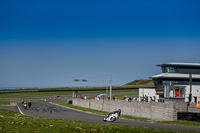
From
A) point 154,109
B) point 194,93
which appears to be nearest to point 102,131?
point 154,109

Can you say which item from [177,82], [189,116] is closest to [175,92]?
[177,82]

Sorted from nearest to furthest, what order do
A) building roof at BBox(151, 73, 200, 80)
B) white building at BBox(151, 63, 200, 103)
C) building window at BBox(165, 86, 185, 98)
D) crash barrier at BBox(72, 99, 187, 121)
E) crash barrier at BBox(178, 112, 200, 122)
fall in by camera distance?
1. crash barrier at BBox(178, 112, 200, 122)
2. crash barrier at BBox(72, 99, 187, 121)
3. building window at BBox(165, 86, 185, 98)
4. white building at BBox(151, 63, 200, 103)
5. building roof at BBox(151, 73, 200, 80)

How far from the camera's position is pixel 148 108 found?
40.7 meters

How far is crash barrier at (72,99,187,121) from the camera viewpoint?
110 feet

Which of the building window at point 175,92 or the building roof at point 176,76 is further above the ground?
the building roof at point 176,76

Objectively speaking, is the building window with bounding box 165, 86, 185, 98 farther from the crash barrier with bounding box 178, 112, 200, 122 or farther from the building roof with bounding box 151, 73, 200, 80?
the crash barrier with bounding box 178, 112, 200, 122

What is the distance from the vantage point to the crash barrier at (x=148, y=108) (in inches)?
1323

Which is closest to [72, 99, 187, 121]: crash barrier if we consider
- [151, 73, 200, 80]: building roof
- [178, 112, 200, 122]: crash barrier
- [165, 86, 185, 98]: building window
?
[178, 112, 200, 122]: crash barrier

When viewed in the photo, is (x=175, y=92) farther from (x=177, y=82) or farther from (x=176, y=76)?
(x=176, y=76)

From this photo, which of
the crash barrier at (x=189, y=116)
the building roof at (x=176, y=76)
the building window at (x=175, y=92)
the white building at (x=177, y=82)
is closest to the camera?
the crash barrier at (x=189, y=116)

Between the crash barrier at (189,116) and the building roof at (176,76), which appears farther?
the building roof at (176,76)

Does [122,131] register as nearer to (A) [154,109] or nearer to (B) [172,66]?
(A) [154,109]

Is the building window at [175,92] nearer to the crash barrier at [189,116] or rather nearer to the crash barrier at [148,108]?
the crash barrier at [148,108]

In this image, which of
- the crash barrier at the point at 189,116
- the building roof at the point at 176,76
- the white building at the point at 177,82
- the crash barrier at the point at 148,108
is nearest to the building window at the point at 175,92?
the white building at the point at 177,82
